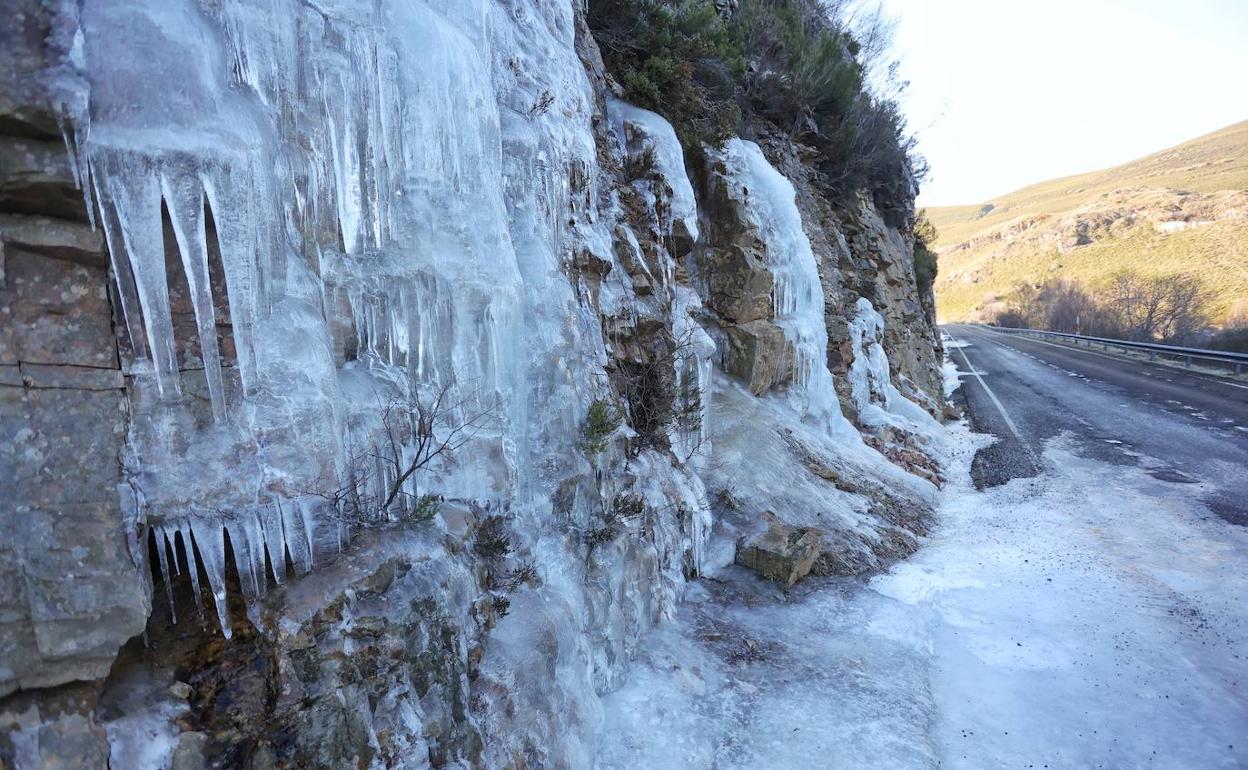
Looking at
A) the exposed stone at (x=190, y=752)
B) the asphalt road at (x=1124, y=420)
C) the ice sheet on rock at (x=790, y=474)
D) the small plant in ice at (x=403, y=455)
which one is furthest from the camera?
the asphalt road at (x=1124, y=420)

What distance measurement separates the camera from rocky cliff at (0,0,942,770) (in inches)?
98.0

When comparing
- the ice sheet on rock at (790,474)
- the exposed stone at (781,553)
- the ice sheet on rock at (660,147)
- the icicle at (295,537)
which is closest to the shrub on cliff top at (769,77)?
the ice sheet on rock at (660,147)

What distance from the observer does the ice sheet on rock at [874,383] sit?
39.8 ft

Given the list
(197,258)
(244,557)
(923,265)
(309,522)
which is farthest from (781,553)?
(923,265)

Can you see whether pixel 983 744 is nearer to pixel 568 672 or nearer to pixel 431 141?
pixel 568 672

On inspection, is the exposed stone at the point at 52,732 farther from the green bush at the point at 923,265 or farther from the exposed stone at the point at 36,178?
the green bush at the point at 923,265

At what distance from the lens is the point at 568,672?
438 cm

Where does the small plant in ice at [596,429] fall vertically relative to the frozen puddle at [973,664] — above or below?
above

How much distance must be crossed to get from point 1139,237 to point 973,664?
61.6 meters

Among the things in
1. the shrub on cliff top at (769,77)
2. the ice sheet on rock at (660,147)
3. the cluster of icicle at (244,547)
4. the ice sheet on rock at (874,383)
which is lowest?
the ice sheet on rock at (874,383)

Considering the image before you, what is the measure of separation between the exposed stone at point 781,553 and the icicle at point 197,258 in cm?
544

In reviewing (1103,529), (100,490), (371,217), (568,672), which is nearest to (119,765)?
(100,490)

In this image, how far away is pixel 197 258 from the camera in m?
2.78

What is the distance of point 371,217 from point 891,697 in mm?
5289
